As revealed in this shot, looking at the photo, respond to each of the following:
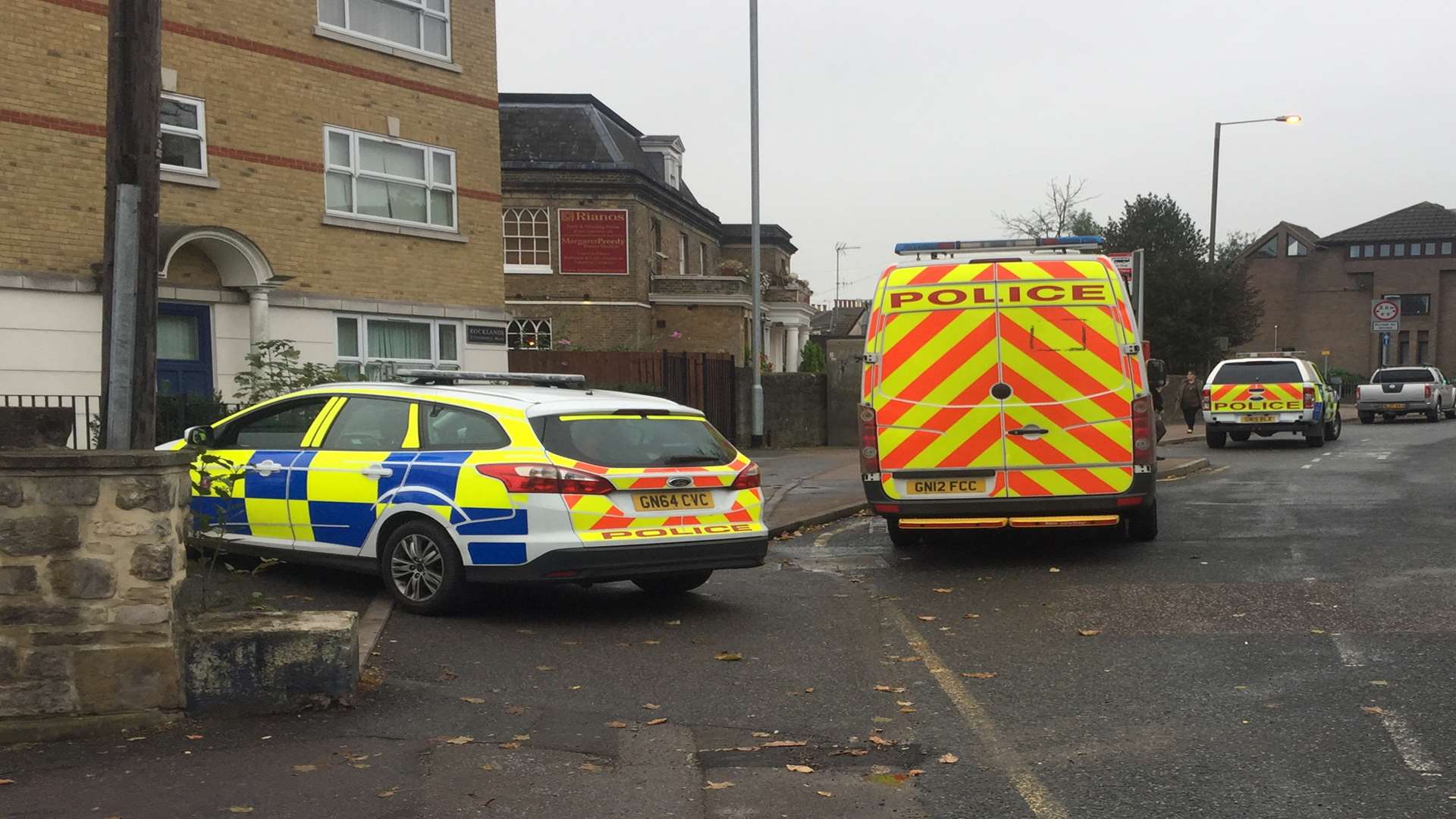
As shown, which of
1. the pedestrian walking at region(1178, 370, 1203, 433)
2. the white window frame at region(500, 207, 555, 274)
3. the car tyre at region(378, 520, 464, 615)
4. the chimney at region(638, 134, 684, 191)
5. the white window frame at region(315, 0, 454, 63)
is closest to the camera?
the car tyre at region(378, 520, 464, 615)

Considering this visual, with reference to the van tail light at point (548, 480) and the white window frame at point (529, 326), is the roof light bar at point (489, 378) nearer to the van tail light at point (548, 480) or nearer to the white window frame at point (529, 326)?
the van tail light at point (548, 480)

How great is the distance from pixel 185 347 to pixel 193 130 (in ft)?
9.32

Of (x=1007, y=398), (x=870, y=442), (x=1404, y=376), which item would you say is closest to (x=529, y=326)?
(x=1404, y=376)

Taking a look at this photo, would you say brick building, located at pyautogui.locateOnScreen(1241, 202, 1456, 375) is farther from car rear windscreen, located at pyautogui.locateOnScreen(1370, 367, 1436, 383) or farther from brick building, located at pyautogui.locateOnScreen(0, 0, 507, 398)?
brick building, located at pyautogui.locateOnScreen(0, 0, 507, 398)

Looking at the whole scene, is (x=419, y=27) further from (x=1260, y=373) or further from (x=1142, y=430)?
(x=1260, y=373)

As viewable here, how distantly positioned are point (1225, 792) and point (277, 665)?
3821 mm

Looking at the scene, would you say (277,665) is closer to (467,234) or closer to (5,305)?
(5,305)

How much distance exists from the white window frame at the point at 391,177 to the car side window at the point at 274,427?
417 inches

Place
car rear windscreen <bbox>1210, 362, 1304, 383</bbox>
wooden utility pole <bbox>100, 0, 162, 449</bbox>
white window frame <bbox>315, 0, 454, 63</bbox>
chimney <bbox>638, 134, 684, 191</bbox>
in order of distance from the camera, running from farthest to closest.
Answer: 1. chimney <bbox>638, 134, 684, 191</bbox>
2. car rear windscreen <bbox>1210, 362, 1304, 383</bbox>
3. white window frame <bbox>315, 0, 454, 63</bbox>
4. wooden utility pole <bbox>100, 0, 162, 449</bbox>

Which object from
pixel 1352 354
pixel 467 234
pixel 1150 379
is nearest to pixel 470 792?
pixel 1150 379

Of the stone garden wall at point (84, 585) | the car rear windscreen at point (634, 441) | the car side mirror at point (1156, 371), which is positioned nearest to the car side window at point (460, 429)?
the car rear windscreen at point (634, 441)

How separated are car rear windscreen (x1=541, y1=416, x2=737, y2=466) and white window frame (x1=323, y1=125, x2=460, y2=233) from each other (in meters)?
12.4

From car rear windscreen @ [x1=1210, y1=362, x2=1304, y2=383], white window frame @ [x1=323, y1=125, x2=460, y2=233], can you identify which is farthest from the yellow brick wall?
car rear windscreen @ [x1=1210, y1=362, x2=1304, y2=383]

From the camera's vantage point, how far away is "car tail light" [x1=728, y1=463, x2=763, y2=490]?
8.51 metres
